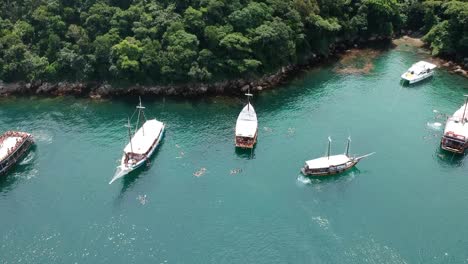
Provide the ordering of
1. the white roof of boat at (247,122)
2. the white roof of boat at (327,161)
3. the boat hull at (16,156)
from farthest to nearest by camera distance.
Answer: the white roof of boat at (247,122) → the boat hull at (16,156) → the white roof of boat at (327,161)

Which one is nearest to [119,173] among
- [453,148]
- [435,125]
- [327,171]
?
[327,171]

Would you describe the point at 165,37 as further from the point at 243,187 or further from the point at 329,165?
the point at 329,165

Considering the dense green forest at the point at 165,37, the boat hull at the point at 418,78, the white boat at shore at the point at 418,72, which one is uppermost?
the dense green forest at the point at 165,37

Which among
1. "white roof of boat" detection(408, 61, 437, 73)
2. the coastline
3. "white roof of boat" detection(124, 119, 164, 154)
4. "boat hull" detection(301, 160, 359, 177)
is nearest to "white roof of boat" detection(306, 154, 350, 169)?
"boat hull" detection(301, 160, 359, 177)

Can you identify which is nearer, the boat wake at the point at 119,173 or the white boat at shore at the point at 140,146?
the boat wake at the point at 119,173

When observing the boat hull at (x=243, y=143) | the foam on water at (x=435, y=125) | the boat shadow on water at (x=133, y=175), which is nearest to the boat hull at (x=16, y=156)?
the boat shadow on water at (x=133, y=175)

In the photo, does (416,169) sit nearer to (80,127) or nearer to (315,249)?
(315,249)

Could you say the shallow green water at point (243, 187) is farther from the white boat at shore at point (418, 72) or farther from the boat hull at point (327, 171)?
the white boat at shore at point (418, 72)

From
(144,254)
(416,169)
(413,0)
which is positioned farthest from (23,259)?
(413,0)

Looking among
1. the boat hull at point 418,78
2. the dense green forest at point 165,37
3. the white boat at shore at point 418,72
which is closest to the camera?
the dense green forest at point 165,37
